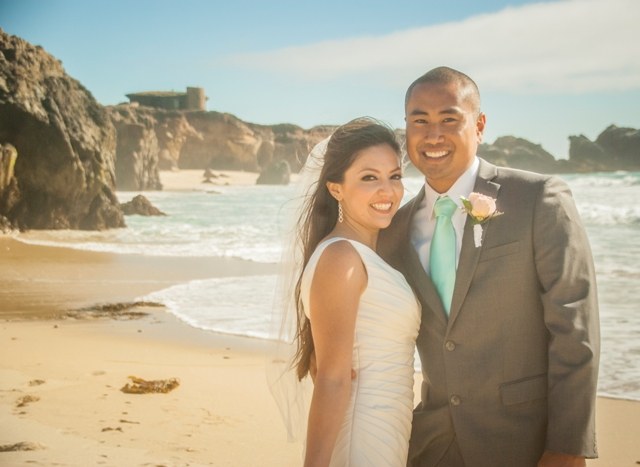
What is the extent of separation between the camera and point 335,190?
3.28 metres

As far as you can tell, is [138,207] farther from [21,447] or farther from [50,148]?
[21,447]

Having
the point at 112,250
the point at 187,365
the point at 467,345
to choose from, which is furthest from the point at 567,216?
the point at 112,250

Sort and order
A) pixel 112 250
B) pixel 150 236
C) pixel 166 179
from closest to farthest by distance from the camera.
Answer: pixel 112 250, pixel 150 236, pixel 166 179

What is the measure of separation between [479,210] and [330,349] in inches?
30.0

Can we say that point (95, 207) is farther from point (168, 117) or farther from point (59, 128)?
point (168, 117)

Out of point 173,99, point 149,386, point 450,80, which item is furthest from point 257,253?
point 173,99

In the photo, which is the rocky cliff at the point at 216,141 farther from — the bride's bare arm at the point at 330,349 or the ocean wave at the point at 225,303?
the bride's bare arm at the point at 330,349

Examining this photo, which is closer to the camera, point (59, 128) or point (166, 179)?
point (59, 128)

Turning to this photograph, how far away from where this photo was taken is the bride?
114 inches

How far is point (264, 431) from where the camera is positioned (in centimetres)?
528

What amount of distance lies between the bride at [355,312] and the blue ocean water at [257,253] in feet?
2.07

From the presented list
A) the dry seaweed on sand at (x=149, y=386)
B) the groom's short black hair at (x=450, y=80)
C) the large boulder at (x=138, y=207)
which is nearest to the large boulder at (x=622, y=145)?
the large boulder at (x=138, y=207)

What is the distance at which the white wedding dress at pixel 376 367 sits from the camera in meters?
3.01

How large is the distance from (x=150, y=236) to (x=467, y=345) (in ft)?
66.5
